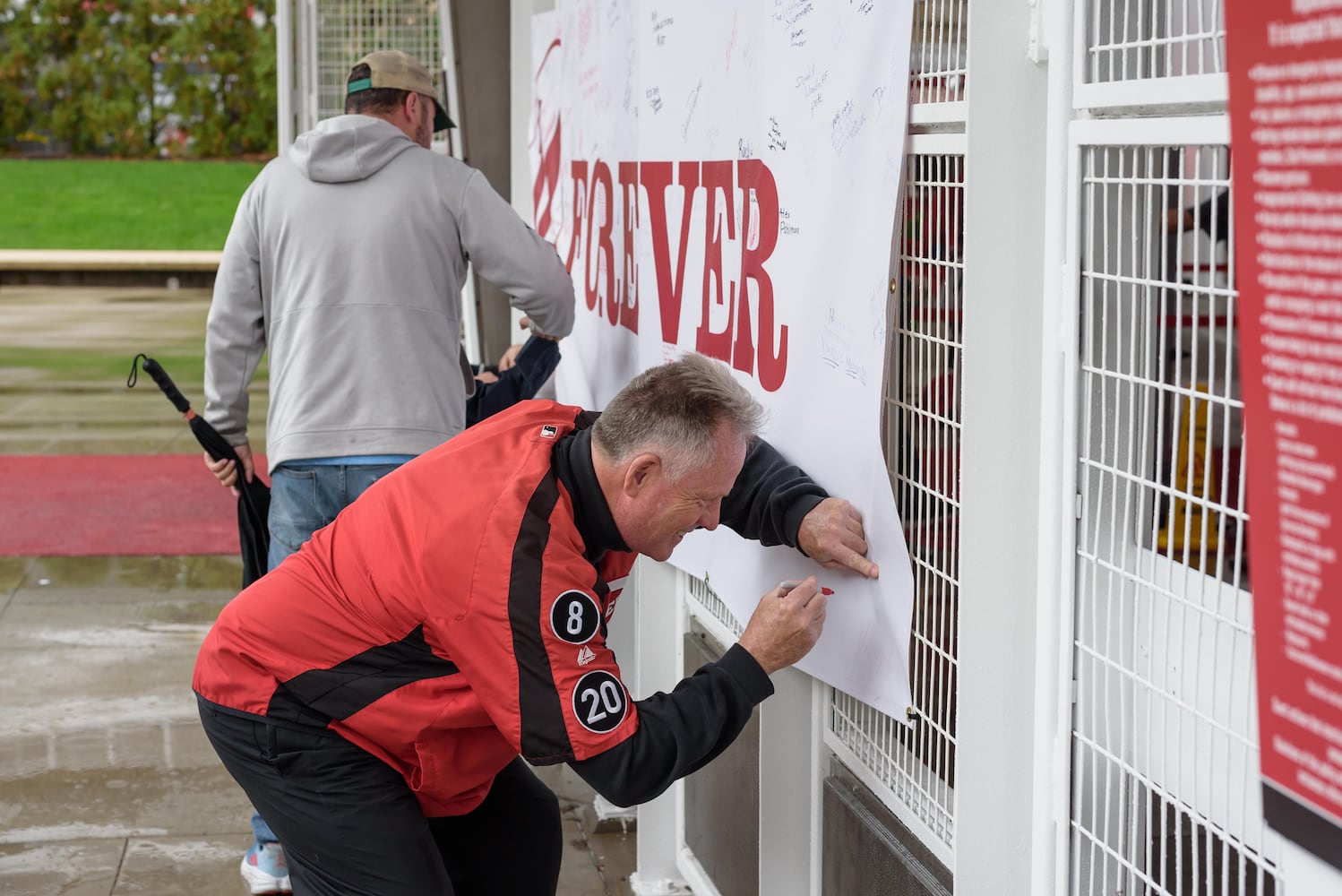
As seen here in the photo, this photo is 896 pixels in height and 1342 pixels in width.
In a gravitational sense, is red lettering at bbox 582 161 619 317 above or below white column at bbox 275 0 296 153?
below

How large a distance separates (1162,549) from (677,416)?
0.71 meters

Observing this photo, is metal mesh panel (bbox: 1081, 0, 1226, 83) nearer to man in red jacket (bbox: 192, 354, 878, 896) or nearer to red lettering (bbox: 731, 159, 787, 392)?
man in red jacket (bbox: 192, 354, 878, 896)

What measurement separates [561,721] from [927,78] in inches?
39.0

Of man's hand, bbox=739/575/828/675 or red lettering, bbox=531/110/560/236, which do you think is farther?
red lettering, bbox=531/110/560/236

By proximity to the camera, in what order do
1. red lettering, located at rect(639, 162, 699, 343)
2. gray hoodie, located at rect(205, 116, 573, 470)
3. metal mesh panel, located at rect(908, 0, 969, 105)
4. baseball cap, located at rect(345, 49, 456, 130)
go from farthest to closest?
1. baseball cap, located at rect(345, 49, 456, 130)
2. gray hoodie, located at rect(205, 116, 573, 470)
3. red lettering, located at rect(639, 162, 699, 343)
4. metal mesh panel, located at rect(908, 0, 969, 105)

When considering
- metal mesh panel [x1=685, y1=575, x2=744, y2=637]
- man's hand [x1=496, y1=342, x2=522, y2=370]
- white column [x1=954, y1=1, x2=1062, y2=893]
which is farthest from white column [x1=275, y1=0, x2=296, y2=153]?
white column [x1=954, y1=1, x2=1062, y2=893]

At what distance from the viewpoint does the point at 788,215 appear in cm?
237

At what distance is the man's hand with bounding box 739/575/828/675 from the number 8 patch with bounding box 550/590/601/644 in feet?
0.90

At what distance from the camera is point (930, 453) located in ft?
6.91

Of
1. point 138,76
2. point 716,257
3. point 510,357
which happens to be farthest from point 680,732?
point 138,76

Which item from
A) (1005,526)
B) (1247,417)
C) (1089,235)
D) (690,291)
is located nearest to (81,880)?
(690,291)

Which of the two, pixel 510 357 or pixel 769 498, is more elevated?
pixel 510 357

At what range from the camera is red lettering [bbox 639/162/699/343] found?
2.92 meters

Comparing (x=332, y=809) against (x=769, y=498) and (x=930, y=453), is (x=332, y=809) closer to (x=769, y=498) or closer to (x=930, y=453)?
(x=769, y=498)
